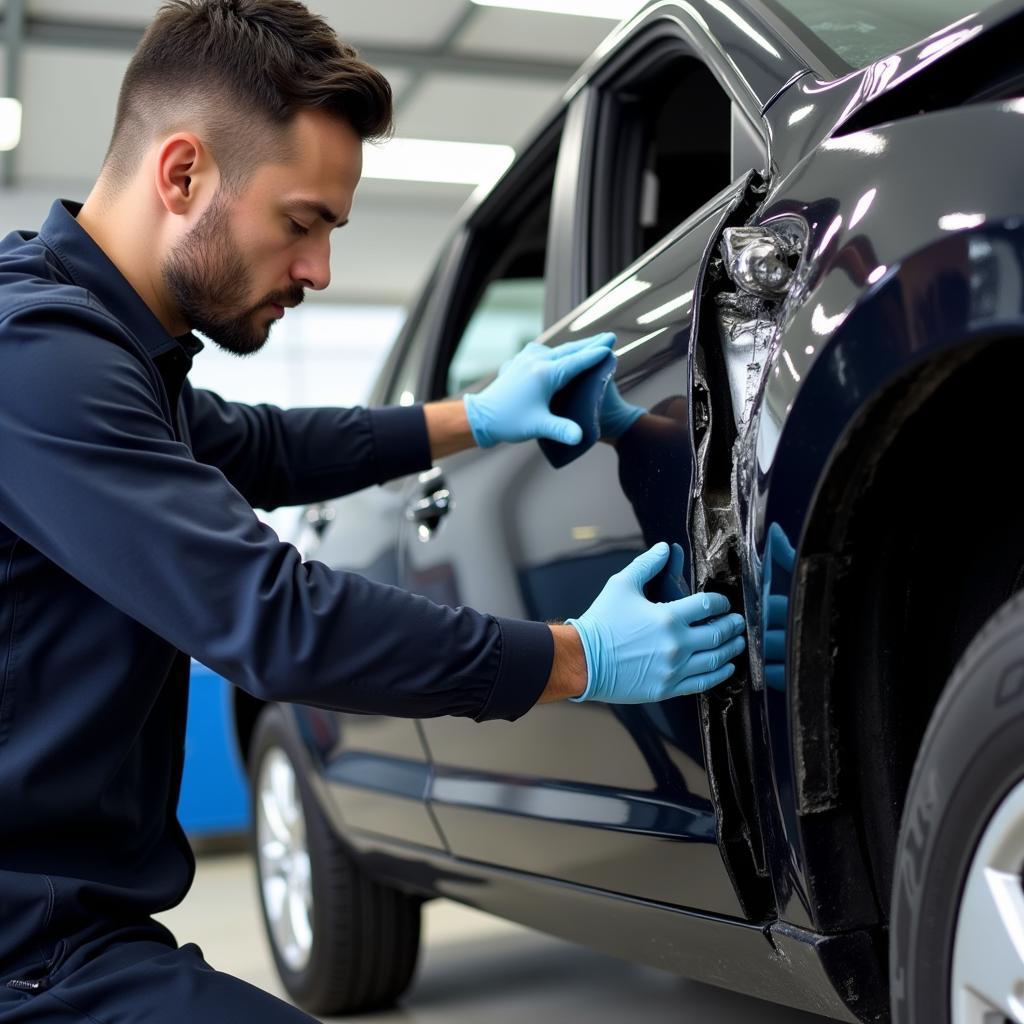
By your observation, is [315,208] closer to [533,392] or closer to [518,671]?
[533,392]

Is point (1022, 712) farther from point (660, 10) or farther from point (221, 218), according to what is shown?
point (660, 10)

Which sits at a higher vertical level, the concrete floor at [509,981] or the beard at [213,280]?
the beard at [213,280]

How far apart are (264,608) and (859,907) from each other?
0.59m

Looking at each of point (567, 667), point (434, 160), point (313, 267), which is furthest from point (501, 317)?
point (434, 160)

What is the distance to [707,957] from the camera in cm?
143

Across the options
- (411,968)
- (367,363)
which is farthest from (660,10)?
(367,363)

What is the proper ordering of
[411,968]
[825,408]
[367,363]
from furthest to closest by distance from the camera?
1. [367,363]
2. [411,968]
3. [825,408]

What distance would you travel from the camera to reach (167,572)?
1.26 metres

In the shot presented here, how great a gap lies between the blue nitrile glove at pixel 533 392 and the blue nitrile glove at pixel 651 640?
0.94 ft

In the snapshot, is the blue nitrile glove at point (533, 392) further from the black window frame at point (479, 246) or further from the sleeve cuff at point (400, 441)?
the black window frame at point (479, 246)

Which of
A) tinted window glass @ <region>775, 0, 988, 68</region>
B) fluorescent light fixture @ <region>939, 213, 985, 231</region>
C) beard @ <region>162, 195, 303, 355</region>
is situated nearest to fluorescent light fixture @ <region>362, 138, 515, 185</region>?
tinted window glass @ <region>775, 0, 988, 68</region>

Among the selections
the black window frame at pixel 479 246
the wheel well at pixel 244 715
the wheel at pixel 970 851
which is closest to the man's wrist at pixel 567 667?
the wheel at pixel 970 851

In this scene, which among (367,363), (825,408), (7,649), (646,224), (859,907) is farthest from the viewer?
(367,363)

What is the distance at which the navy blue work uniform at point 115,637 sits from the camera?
127cm
